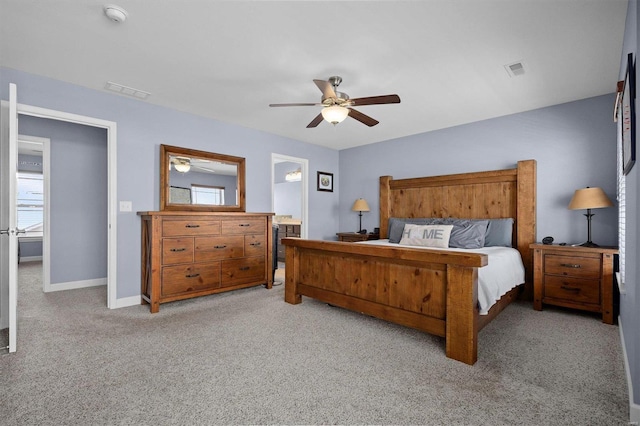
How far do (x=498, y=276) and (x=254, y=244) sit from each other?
115 inches

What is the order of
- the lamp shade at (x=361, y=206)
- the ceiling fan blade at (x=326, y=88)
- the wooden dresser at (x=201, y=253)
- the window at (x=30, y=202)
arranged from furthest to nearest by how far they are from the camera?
the window at (x=30, y=202), the lamp shade at (x=361, y=206), the wooden dresser at (x=201, y=253), the ceiling fan blade at (x=326, y=88)

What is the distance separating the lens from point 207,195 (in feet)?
13.8

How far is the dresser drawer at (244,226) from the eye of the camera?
156 inches

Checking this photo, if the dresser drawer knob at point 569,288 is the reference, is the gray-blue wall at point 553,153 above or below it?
above

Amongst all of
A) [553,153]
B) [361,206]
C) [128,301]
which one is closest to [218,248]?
[128,301]

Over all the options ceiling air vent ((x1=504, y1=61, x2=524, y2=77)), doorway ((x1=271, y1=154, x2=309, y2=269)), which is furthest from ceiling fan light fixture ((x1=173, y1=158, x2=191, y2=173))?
ceiling air vent ((x1=504, y1=61, x2=524, y2=77))

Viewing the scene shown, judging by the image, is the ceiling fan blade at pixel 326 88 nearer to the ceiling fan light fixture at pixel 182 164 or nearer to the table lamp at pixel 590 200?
the ceiling fan light fixture at pixel 182 164

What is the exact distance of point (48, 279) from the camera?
425 cm

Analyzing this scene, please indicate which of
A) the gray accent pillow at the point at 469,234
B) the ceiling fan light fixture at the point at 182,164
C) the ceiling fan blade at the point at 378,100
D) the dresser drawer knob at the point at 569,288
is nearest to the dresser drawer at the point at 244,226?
the ceiling fan light fixture at the point at 182,164

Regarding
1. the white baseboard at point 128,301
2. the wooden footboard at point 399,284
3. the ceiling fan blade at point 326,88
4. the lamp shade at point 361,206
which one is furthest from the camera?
the lamp shade at point 361,206

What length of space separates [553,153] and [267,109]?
358cm

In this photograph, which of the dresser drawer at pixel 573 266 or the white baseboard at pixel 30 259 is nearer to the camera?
the dresser drawer at pixel 573 266

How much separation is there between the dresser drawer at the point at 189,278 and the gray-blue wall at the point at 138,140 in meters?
0.53

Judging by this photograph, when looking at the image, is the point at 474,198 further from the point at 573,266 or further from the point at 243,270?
the point at 243,270
